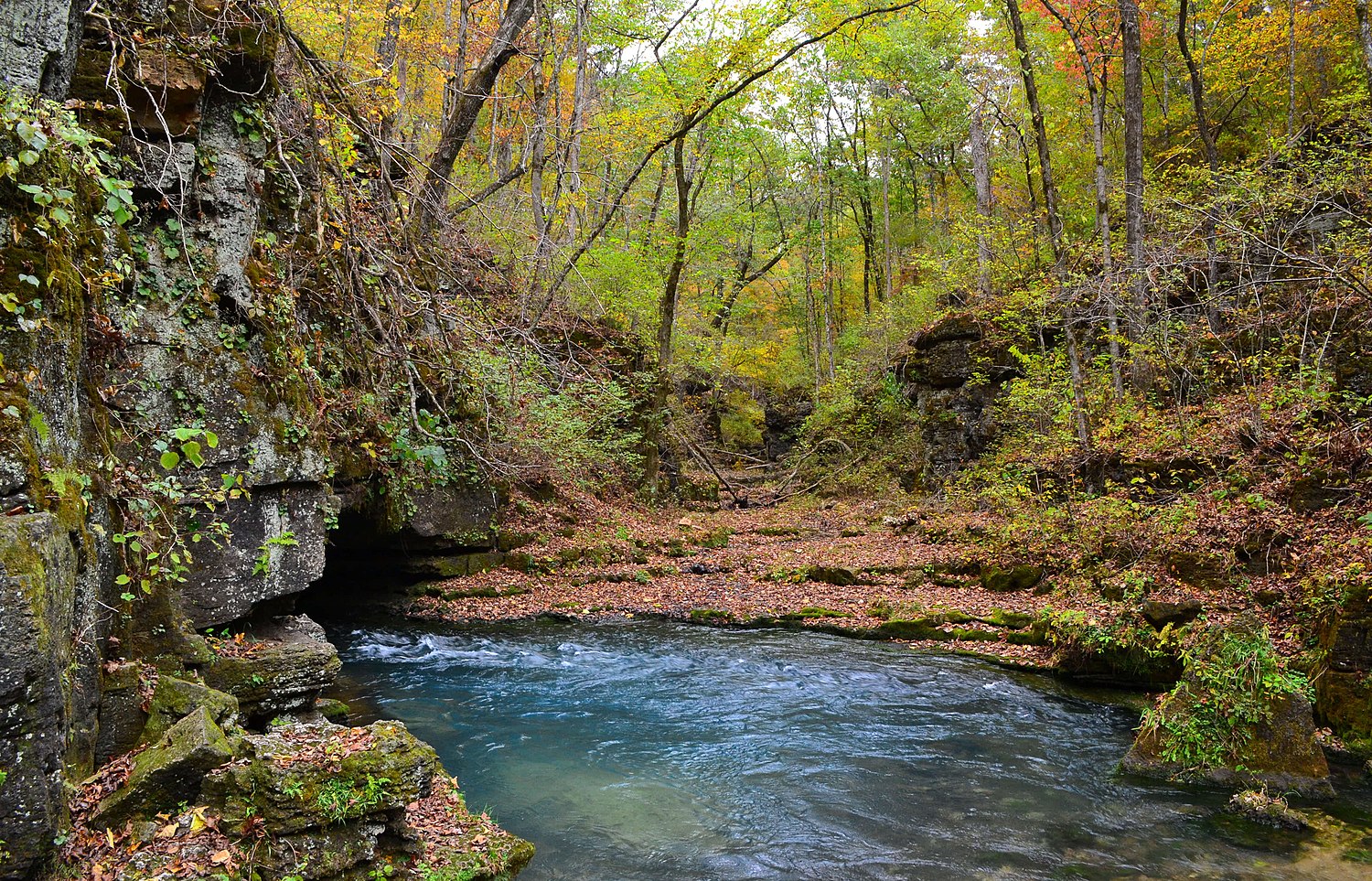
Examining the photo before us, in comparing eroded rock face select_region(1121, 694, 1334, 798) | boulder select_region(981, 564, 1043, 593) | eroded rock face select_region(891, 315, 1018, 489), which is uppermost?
eroded rock face select_region(891, 315, 1018, 489)

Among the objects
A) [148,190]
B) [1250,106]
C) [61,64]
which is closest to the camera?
[61,64]

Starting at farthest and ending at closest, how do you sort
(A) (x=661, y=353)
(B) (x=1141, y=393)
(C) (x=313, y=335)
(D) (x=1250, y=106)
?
(A) (x=661, y=353)
(D) (x=1250, y=106)
(B) (x=1141, y=393)
(C) (x=313, y=335)

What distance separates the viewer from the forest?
417 centimetres

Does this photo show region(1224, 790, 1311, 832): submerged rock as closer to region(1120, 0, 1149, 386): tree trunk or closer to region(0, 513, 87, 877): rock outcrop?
region(0, 513, 87, 877): rock outcrop

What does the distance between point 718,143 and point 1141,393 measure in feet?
41.2

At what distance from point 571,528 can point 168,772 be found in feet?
38.7

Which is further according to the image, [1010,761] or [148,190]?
[1010,761]

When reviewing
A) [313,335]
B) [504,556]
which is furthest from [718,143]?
[313,335]

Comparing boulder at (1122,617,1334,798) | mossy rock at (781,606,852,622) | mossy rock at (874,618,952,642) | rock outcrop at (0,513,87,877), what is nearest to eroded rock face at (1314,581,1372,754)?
boulder at (1122,617,1334,798)

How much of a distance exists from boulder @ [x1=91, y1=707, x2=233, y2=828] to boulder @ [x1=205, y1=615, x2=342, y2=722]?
1.58 meters

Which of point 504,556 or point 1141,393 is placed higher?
point 1141,393

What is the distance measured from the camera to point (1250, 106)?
18.5 meters

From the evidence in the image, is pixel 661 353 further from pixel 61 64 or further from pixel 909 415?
pixel 61 64

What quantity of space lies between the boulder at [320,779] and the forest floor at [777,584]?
24.7 feet
